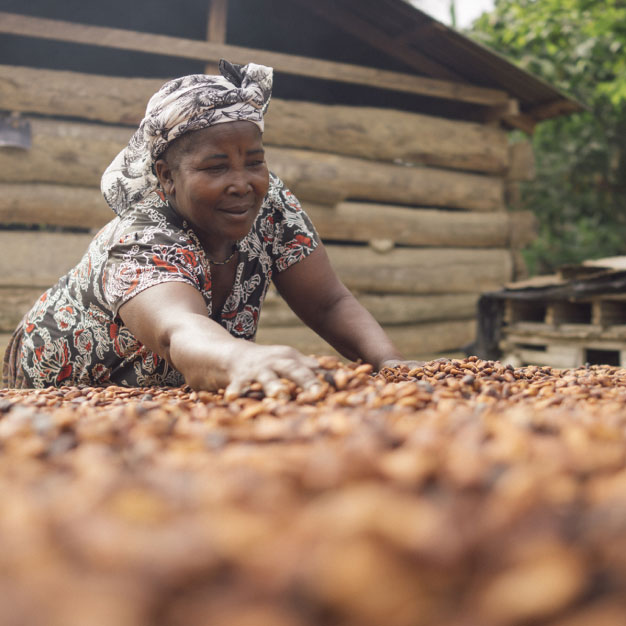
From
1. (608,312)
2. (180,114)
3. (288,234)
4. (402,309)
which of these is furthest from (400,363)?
(402,309)

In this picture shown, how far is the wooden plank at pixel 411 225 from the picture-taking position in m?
6.06

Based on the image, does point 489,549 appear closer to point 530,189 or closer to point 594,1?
point 594,1

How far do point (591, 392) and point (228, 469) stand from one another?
114 cm

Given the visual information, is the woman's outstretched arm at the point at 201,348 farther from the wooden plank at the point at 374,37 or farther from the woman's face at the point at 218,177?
the wooden plank at the point at 374,37

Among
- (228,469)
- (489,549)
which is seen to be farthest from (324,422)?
(489,549)

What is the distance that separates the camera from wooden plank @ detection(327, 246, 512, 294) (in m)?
6.17

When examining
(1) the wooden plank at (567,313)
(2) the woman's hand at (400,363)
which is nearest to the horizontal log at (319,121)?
(1) the wooden plank at (567,313)

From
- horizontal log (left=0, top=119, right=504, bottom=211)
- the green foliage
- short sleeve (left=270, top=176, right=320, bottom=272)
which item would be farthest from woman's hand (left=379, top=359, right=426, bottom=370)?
the green foliage

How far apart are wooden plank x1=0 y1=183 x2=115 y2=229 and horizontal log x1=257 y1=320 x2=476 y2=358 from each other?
5.66 ft

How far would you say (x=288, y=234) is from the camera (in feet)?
8.84

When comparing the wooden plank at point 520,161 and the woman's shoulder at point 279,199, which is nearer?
the woman's shoulder at point 279,199

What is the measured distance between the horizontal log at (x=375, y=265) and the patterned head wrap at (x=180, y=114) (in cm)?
286

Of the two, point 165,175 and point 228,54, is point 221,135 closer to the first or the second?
point 165,175

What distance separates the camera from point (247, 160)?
2.27m
